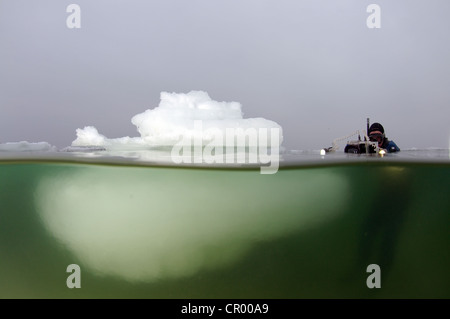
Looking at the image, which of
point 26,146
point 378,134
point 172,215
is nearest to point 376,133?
point 378,134

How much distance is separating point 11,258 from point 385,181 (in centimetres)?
676

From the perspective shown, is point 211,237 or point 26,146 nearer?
point 211,237

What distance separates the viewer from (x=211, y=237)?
6234 millimetres

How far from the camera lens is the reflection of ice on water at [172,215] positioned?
6.09 metres

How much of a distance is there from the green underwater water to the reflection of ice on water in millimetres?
17

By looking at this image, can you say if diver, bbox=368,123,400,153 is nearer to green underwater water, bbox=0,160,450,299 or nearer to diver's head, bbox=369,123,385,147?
diver's head, bbox=369,123,385,147

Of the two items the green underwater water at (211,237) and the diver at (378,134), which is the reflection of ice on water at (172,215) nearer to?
the green underwater water at (211,237)

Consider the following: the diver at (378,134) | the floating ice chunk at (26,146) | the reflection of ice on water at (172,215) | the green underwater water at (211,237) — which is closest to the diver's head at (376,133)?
the diver at (378,134)

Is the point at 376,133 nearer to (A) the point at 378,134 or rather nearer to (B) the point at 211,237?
(A) the point at 378,134

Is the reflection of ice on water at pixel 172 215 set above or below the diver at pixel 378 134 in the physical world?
below

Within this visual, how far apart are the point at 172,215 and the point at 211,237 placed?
0.76m

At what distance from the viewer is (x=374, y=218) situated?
6449 mm

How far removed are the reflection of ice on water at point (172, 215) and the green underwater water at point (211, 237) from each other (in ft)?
0.06
